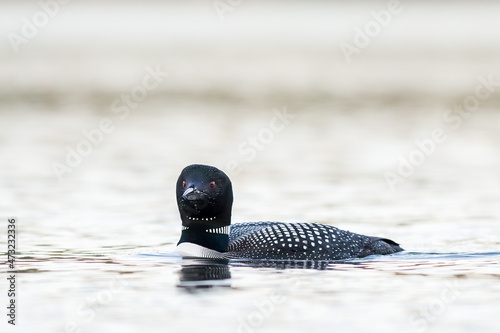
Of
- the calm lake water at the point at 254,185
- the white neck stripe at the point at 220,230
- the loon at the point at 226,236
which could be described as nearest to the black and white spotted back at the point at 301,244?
the loon at the point at 226,236

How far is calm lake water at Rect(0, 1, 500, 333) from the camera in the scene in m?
8.61

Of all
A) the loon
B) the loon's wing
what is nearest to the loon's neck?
the loon

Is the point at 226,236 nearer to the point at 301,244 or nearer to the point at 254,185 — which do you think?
the point at 301,244

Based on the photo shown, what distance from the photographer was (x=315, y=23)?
61.5m

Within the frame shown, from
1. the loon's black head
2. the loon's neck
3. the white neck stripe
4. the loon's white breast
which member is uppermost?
the loon's black head

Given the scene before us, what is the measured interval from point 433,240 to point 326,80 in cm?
2293

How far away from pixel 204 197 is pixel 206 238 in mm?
363

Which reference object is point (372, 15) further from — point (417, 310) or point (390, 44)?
point (417, 310)

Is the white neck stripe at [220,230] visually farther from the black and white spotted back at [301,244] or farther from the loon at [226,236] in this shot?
the black and white spotted back at [301,244]

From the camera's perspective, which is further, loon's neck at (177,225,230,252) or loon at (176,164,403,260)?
loon's neck at (177,225,230,252)

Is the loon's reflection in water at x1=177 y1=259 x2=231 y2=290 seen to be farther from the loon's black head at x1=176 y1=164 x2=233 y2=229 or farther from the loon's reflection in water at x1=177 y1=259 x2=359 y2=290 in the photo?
the loon's black head at x1=176 y1=164 x2=233 y2=229

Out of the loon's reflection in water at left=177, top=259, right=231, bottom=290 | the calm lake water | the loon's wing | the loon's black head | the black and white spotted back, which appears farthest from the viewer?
the loon's wing

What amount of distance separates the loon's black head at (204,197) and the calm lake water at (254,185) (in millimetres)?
367

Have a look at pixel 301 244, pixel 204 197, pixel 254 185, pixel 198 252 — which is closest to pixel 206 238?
pixel 198 252
